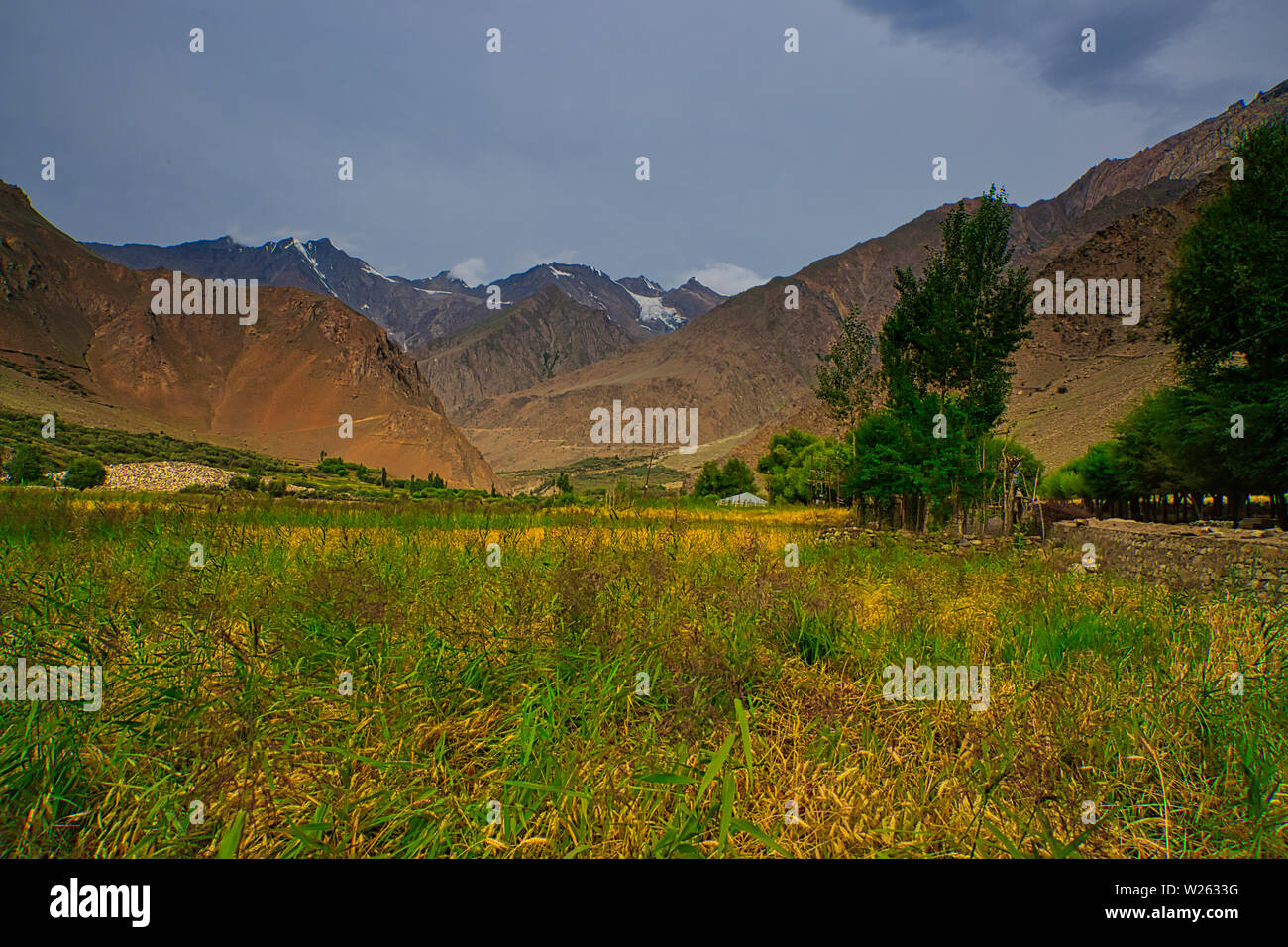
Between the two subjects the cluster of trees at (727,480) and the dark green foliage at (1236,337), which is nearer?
the dark green foliage at (1236,337)

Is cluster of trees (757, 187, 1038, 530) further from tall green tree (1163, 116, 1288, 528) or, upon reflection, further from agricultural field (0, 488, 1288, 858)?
agricultural field (0, 488, 1288, 858)

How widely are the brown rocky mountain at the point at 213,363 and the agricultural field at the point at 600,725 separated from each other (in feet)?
380

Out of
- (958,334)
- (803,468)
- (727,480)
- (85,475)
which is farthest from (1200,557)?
(727,480)

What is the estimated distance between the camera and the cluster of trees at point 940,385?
65.2 ft

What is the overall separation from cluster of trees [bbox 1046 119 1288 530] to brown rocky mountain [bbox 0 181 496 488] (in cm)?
10755

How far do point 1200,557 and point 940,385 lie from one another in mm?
23142

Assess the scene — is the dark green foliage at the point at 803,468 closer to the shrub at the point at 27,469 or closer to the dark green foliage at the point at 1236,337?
the dark green foliage at the point at 1236,337

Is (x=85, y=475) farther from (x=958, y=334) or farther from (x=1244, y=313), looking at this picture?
(x=1244, y=313)

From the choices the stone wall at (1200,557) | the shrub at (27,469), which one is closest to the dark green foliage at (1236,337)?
the stone wall at (1200,557)

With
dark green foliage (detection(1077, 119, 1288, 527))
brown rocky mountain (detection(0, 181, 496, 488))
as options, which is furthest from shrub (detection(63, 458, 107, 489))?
brown rocky mountain (detection(0, 181, 496, 488))

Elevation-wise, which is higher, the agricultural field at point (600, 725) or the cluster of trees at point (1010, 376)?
the cluster of trees at point (1010, 376)

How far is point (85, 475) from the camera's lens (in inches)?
1154

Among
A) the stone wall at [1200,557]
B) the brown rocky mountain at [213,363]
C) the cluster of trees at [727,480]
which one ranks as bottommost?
the stone wall at [1200,557]
